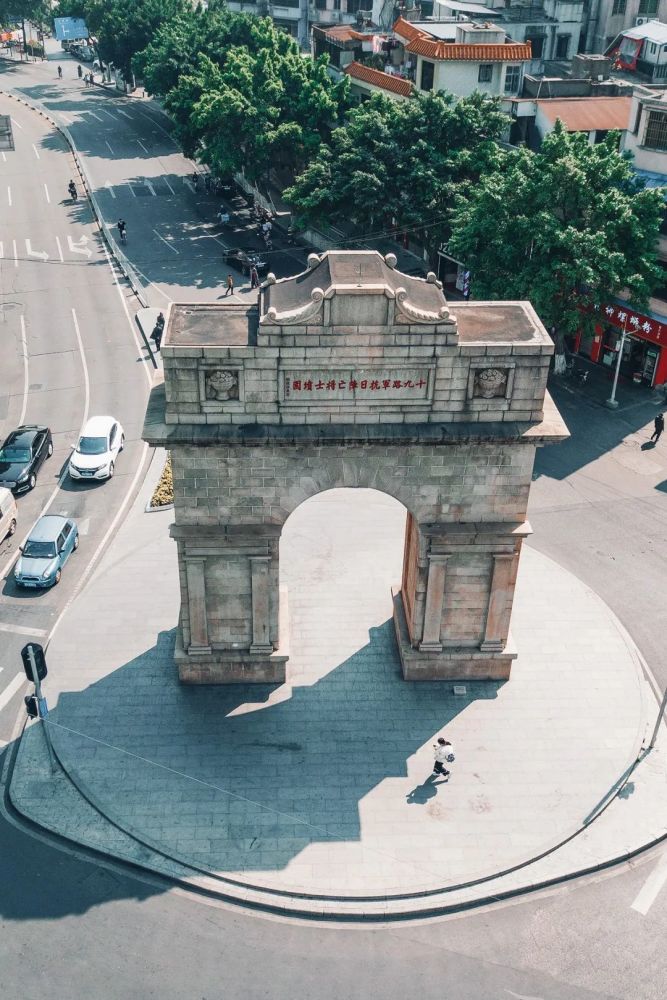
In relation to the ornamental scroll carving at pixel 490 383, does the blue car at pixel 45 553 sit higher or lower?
lower

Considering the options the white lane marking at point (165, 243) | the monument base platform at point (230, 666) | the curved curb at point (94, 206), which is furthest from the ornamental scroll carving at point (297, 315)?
the white lane marking at point (165, 243)

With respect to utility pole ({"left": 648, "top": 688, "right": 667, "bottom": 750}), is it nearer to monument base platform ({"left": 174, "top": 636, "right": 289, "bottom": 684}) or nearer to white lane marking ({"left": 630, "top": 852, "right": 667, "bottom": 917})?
white lane marking ({"left": 630, "top": 852, "right": 667, "bottom": 917})

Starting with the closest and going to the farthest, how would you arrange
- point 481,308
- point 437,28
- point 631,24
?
point 481,308 → point 437,28 → point 631,24

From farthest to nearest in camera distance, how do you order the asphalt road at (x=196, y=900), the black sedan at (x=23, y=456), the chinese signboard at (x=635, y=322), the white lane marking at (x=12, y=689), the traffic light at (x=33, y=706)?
the chinese signboard at (x=635, y=322) → the black sedan at (x=23, y=456) → the white lane marking at (x=12, y=689) → the traffic light at (x=33, y=706) → the asphalt road at (x=196, y=900)

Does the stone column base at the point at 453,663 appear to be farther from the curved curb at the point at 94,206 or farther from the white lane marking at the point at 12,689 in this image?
the curved curb at the point at 94,206

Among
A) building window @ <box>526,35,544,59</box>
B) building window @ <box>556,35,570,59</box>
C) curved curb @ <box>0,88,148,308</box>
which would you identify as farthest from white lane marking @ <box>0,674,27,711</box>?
building window @ <box>556,35,570,59</box>

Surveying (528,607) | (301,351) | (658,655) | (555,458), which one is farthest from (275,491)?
(555,458)

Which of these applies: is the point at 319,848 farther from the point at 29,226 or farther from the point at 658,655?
the point at 29,226
